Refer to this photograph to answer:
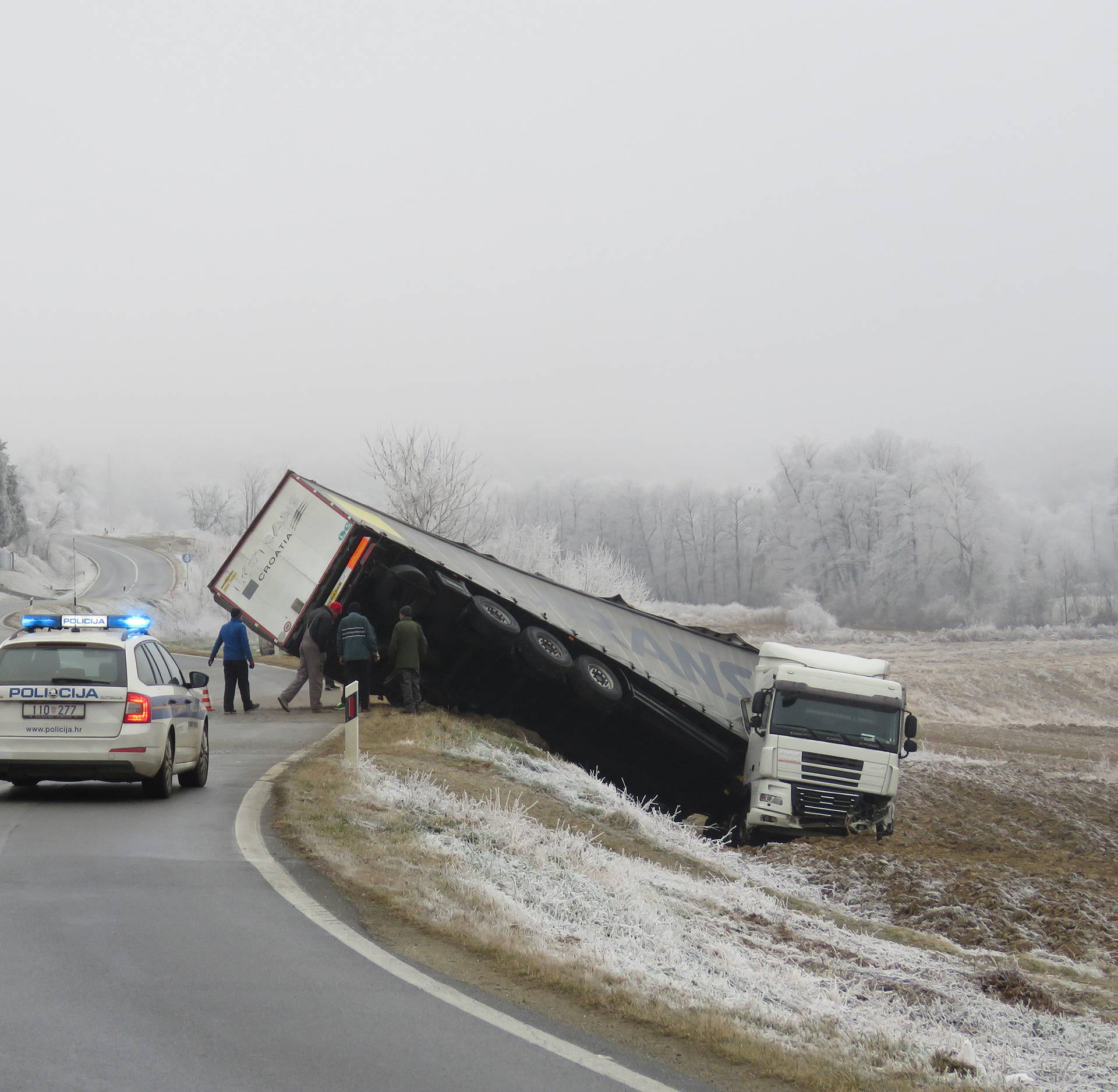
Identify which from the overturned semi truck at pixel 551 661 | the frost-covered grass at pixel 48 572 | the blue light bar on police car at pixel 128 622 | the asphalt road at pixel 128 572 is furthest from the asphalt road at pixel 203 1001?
the asphalt road at pixel 128 572

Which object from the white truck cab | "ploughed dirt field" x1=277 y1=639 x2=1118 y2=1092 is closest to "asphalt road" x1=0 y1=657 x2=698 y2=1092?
"ploughed dirt field" x1=277 y1=639 x2=1118 y2=1092

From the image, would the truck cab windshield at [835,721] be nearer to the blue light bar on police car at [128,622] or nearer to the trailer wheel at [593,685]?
the trailer wheel at [593,685]

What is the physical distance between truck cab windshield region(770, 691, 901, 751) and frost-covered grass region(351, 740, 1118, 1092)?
5.48 meters

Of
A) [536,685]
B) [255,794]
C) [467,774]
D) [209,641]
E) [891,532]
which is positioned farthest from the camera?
[891,532]

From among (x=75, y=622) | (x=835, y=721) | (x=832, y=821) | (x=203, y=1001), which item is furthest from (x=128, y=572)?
(x=203, y=1001)

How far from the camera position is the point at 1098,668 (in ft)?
172

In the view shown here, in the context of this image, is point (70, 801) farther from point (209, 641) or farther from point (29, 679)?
point (209, 641)

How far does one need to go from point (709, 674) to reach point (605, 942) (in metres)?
13.4

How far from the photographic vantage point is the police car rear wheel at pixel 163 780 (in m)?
11.6

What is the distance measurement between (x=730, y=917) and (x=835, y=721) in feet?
30.0

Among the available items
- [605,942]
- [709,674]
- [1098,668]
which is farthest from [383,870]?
[1098,668]

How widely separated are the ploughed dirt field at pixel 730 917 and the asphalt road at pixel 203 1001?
0.59m

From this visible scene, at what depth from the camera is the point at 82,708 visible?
11.2m

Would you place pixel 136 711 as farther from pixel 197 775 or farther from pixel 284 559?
pixel 284 559
